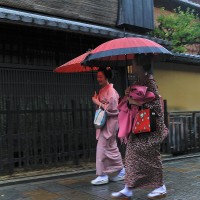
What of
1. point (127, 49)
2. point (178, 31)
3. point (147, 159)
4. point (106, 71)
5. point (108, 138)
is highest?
point (178, 31)

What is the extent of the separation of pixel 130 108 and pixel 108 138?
43.0 inches

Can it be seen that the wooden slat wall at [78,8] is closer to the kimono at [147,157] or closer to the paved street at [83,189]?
the paved street at [83,189]

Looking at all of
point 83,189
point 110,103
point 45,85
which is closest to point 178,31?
point 45,85

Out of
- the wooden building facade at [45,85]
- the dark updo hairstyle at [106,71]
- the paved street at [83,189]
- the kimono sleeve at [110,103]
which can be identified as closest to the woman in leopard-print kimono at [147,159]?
the paved street at [83,189]

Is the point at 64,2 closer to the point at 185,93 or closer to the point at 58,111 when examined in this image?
the point at 58,111

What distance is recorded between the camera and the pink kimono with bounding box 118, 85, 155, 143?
5031mm

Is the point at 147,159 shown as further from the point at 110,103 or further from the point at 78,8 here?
the point at 78,8

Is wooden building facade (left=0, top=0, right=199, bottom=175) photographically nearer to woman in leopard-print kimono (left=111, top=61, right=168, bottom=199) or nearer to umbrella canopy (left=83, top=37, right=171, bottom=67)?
umbrella canopy (left=83, top=37, right=171, bottom=67)

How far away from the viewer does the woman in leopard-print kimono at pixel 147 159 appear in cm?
503

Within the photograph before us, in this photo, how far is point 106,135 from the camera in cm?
615

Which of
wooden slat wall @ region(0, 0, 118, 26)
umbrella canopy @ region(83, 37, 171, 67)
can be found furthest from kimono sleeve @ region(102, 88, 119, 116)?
wooden slat wall @ region(0, 0, 118, 26)

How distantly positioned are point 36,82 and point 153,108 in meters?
3.75

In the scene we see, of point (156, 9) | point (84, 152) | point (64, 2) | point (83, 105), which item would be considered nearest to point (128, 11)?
point (64, 2)

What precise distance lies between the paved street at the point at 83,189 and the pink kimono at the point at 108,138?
31 centimetres
